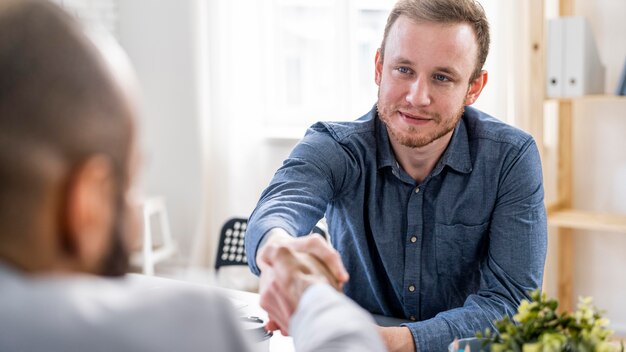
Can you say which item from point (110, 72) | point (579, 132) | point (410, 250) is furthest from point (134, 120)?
point (579, 132)

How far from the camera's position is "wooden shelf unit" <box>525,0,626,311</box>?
2867mm

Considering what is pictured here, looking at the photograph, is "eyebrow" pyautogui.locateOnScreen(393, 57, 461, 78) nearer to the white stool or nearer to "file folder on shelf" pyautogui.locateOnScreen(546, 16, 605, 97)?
"file folder on shelf" pyautogui.locateOnScreen(546, 16, 605, 97)

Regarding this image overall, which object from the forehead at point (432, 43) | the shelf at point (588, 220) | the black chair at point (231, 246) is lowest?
the shelf at point (588, 220)

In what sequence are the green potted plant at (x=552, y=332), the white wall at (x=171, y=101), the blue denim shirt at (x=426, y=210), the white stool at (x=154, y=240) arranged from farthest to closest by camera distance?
the white wall at (x=171, y=101) → the white stool at (x=154, y=240) → the blue denim shirt at (x=426, y=210) → the green potted plant at (x=552, y=332)

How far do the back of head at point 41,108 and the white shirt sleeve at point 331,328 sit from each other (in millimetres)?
269

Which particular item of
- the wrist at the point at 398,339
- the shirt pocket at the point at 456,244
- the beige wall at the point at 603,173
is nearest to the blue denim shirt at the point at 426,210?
the shirt pocket at the point at 456,244

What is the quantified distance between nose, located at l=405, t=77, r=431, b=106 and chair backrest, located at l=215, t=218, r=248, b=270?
80 centimetres

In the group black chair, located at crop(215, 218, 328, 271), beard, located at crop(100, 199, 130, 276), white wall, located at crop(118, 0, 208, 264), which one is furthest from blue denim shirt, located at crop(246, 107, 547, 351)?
white wall, located at crop(118, 0, 208, 264)

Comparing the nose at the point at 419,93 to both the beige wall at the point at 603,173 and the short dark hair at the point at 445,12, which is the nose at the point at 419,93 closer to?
the short dark hair at the point at 445,12

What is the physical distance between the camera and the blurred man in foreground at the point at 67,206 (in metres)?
0.54

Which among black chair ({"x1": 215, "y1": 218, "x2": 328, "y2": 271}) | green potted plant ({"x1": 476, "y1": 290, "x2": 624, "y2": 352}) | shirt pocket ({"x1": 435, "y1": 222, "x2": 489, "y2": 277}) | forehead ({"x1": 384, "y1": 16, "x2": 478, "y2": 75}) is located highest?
forehead ({"x1": 384, "y1": 16, "x2": 478, "y2": 75})

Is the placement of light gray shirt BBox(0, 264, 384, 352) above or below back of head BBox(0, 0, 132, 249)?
below

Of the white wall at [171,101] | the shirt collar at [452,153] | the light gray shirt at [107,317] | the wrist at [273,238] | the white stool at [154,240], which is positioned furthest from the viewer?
the white wall at [171,101]

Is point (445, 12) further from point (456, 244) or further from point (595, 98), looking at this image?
point (595, 98)
